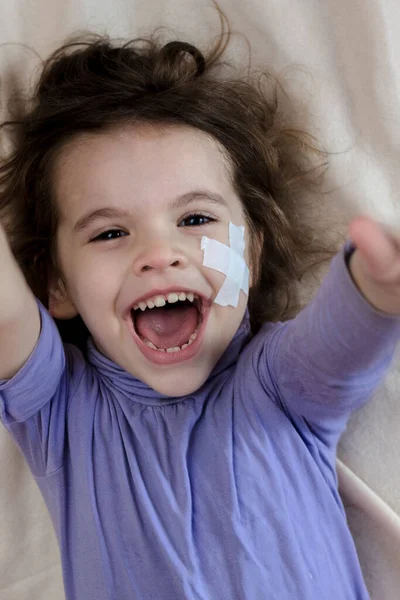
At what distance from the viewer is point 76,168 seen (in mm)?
1532

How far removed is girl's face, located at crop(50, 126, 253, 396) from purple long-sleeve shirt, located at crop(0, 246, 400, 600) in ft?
0.29

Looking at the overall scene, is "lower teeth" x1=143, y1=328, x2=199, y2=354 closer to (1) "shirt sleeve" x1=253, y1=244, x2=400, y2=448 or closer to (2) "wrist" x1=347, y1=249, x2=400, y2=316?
(1) "shirt sleeve" x1=253, y1=244, x2=400, y2=448

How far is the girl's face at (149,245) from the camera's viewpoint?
1.45 meters

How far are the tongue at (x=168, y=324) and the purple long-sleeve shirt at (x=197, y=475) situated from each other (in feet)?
0.35

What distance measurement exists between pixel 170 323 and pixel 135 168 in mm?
308

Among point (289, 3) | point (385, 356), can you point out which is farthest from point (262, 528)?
point (289, 3)

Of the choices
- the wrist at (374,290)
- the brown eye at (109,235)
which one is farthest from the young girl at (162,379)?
the wrist at (374,290)

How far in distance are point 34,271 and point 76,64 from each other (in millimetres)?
459

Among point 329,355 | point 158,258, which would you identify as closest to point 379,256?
point 329,355

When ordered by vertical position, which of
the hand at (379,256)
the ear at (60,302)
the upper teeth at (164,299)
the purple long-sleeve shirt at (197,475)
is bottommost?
the purple long-sleeve shirt at (197,475)

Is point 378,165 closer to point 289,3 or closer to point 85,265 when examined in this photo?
point 289,3

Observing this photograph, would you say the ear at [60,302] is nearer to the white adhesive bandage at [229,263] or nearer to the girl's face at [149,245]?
the girl's face at [149,245]

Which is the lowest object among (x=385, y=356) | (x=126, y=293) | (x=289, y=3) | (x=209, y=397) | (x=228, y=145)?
(x=209, y=397)

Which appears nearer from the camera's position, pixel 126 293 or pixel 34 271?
pixel 126 293
